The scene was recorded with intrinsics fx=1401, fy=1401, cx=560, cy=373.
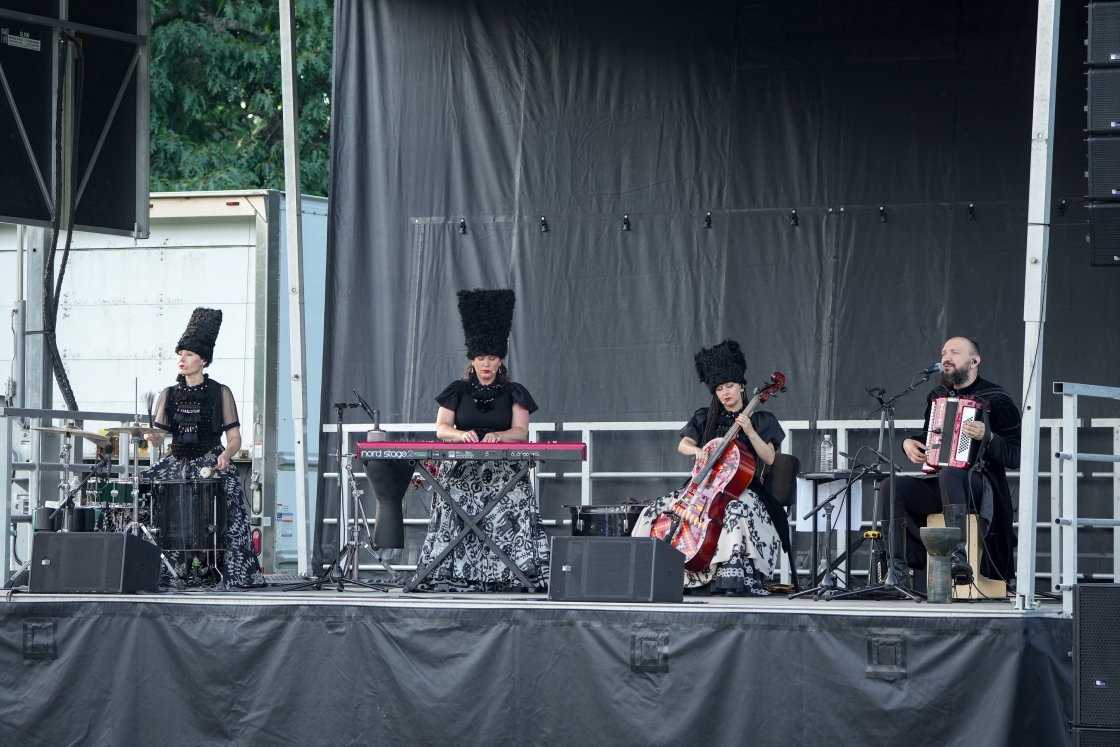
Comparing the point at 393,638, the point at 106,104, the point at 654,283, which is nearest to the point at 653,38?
the point at 654,283

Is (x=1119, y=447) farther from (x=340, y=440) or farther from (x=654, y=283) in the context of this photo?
(x=340, y=440)

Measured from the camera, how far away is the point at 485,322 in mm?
7609

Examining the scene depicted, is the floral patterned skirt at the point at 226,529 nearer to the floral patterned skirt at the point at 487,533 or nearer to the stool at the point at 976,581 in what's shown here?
the floral patterned skirt at the point at 487,533

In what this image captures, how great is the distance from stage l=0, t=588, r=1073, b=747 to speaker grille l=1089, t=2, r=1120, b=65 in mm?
2273

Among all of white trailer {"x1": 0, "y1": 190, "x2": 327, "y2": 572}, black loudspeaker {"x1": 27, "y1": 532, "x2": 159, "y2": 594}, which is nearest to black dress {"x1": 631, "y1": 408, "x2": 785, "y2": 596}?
black loudspeaker {"x1": 27, "y1": 532, "x2": 159, "y2": 594}

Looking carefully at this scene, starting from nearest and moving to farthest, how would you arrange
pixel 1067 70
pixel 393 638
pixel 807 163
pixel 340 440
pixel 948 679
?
pixel 948 679, pixel 393 638, pixel 340 440, pixel 1067 70, pixel 807 163

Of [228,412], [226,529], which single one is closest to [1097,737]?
[226,529]

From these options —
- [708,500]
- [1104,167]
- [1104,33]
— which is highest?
[1104,33]

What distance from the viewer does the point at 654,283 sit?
9.21m

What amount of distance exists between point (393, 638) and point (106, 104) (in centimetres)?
444

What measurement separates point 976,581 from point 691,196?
3403mm

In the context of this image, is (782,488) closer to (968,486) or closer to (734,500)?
(734,500)

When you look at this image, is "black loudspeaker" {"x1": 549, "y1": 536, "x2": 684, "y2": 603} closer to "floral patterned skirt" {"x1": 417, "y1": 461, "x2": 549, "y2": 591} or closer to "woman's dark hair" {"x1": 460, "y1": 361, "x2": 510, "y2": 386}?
"floral patterned skirt" {"x1": 417, "y1": 461, "x2": 549, "y2": 591}

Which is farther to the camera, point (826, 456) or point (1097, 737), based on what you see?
point (826, 456)
